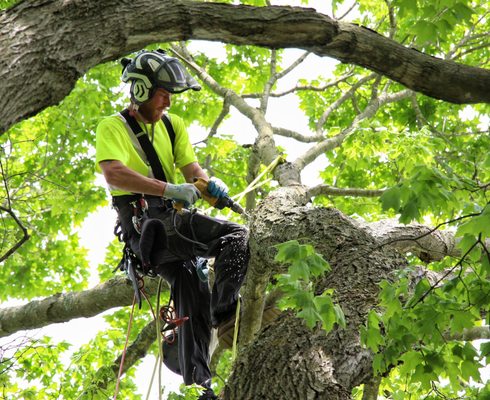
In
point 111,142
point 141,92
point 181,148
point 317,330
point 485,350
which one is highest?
point 141,92

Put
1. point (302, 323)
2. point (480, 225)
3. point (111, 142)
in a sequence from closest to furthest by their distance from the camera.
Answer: point (480, 225) → point (302, 323) → point (111, 142)

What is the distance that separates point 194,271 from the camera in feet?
16.1

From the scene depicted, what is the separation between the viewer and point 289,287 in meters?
3.21

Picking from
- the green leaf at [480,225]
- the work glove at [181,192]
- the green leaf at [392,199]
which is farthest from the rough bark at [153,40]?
Answer: the work glove at [181,192]

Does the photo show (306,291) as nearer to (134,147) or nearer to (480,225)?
(480,225)

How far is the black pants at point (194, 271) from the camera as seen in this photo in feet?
14.9

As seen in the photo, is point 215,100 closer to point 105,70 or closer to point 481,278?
point 105,70

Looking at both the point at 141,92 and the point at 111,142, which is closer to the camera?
the point at 111,142

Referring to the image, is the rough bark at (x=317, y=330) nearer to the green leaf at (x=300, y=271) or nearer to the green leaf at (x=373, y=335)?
the green leaf at (x=373, y=335)

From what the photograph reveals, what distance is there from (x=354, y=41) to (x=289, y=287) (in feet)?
4.18

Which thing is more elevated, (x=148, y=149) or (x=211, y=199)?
(x=148, y=149)

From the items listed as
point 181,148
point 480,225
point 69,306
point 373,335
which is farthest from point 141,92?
point 69,306

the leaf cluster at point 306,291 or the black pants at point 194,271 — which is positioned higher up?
the black pants at point 194,271

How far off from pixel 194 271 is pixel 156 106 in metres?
1.10
